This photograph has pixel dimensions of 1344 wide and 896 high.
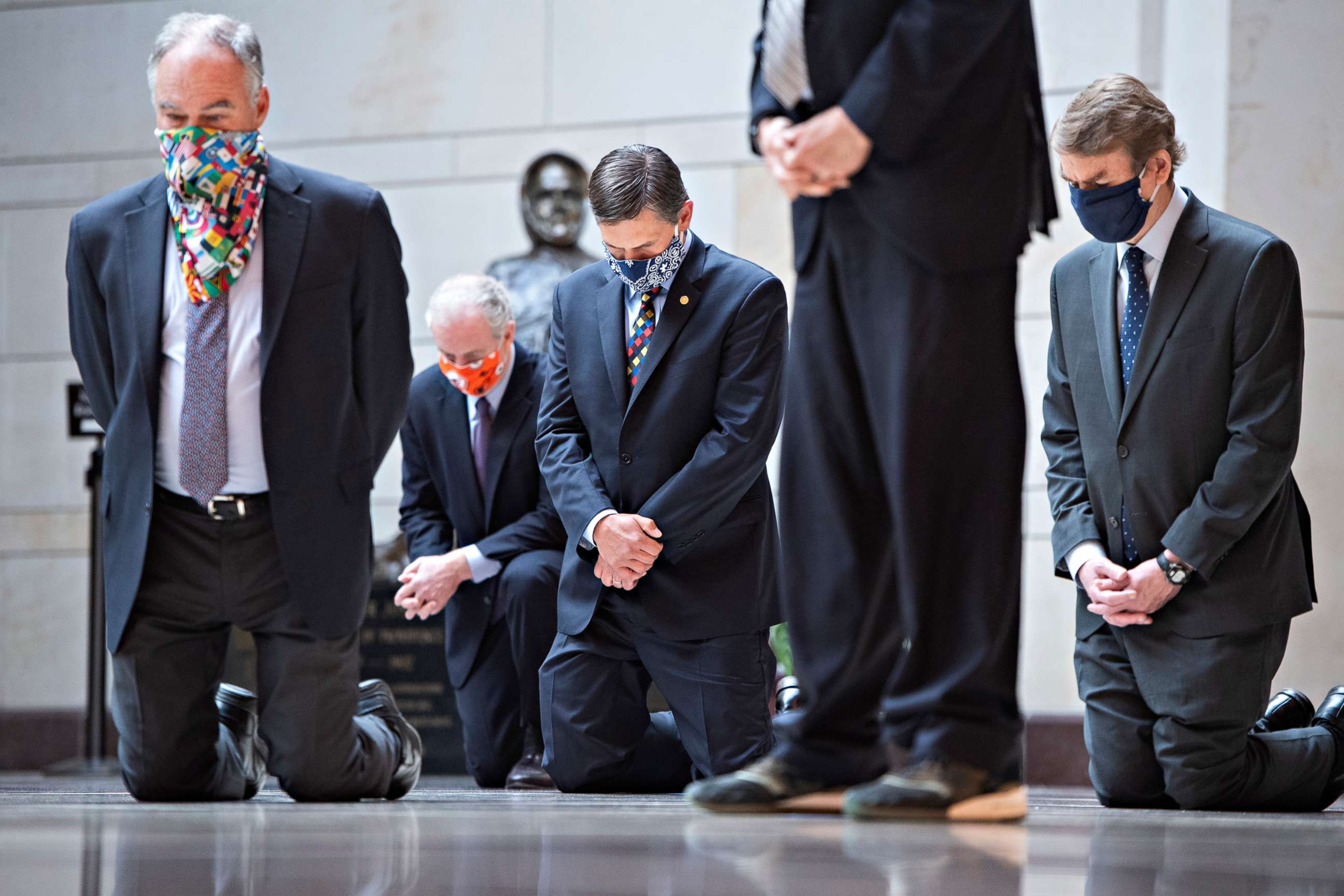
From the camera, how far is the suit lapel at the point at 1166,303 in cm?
315

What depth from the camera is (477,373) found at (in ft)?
14.7

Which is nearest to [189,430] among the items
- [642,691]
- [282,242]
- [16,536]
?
[282,242]

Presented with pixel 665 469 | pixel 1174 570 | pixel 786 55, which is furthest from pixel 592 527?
pixel 786 55

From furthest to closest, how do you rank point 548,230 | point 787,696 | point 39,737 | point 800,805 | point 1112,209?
point 39,737, point 548,230, point 787,696, point 1112,209, point 800,805

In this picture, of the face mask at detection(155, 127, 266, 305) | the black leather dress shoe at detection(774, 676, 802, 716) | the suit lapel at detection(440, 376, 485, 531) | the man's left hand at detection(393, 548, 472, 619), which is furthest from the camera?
the suit lapel at detection(440, 376, 485, 531)

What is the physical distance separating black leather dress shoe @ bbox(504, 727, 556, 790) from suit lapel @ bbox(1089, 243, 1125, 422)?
2071 millimetres

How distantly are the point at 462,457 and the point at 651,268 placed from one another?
151 centimetres

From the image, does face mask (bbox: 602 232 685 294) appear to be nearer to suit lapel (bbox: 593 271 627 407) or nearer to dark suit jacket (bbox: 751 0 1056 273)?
suit lapel (bbox: 593 271 627 407)

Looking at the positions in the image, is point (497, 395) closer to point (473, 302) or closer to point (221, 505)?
point (473, 302)

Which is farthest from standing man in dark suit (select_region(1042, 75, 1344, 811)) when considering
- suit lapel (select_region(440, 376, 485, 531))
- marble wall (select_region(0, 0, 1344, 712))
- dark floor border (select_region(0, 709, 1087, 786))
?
dark floor border (select_region(0, 709, 1087, 786))

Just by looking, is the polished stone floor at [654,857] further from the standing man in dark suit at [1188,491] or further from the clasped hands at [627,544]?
the clasped hands at [627,544]

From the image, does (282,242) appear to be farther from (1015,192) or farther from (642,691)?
→ (1015,192)

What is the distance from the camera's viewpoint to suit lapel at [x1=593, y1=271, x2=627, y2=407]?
11.0 feet

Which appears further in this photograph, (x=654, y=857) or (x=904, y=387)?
(x=904, y=387)
